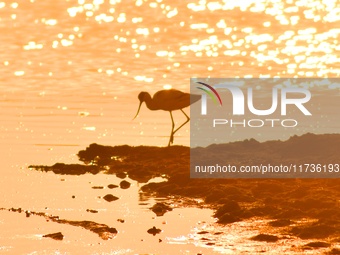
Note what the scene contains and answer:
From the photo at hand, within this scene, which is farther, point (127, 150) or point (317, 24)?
point (317, 24)

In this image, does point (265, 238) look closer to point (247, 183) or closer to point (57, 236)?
point (57, 236)

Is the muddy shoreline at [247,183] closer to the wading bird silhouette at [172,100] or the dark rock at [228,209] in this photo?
the dark rock at [228,209]

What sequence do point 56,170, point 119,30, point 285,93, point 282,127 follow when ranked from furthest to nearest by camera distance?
point 119,30 < point 285,93 < point 282,127 < point 56,170

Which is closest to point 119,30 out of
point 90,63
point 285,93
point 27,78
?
point 90,63

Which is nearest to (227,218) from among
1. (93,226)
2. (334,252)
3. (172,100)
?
(93,226)

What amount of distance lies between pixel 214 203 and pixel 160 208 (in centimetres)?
156

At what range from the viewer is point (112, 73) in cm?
4456

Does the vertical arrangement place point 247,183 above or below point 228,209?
above

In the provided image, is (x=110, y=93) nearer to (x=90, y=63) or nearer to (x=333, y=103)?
(x=90, y=63)

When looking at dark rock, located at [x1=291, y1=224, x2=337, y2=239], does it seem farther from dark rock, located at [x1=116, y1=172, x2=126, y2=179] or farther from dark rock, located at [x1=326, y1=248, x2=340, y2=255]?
dark rock, located at [x1=116, y1=172, x2=126, y2=179]

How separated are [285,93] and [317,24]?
38.1 ft

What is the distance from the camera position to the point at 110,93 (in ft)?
138

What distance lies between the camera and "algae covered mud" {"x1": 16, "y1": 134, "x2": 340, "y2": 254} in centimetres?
1471

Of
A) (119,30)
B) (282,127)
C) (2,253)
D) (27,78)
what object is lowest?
(2,253)
